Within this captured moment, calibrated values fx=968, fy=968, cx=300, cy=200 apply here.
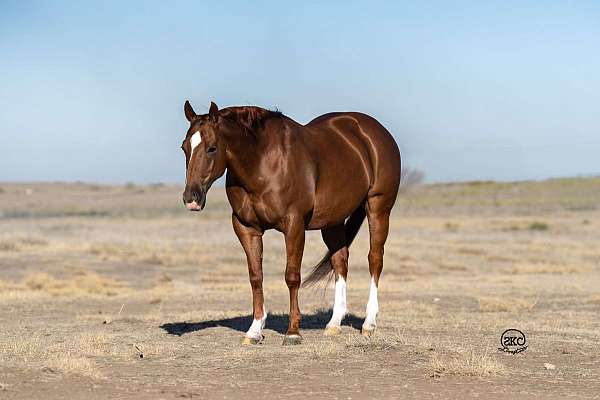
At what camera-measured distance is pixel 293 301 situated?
36.0 ft

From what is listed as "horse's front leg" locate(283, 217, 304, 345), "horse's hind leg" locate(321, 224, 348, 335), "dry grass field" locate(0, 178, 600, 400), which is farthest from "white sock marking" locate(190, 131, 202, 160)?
"horse's hind leg" locate(321, 224, 348, 335)

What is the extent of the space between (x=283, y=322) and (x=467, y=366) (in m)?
4.85

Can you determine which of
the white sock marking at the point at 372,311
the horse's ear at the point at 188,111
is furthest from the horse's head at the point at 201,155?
the white sock marking at the point at 372,311

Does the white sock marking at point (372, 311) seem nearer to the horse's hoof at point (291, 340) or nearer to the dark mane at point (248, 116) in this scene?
the horse's hoof at point (291, 340)

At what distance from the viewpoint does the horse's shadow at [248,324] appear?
41.5 feet

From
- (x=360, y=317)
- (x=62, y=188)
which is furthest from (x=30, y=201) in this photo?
(x=360, y=317)

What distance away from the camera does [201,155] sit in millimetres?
9844

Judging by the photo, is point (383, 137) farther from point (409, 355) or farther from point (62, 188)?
point (62, 188)

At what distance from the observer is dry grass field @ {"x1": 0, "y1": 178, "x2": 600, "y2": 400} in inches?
340

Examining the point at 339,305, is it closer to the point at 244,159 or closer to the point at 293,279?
the point at 293,279

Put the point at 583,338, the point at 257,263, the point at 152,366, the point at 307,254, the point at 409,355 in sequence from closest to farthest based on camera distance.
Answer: the point at 152,366 < the point at 409,355 < the point at 257,263 < the point at 583,338 < the point at 307,254

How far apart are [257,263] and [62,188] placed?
113037mm

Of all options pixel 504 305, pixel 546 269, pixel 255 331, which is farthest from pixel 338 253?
pixel 546 269

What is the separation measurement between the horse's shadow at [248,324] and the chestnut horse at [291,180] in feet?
3.64
